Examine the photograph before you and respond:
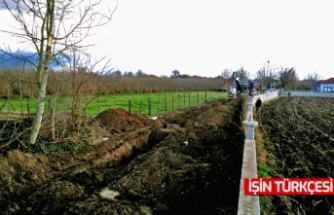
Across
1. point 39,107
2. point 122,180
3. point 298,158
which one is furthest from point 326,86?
point 122,180

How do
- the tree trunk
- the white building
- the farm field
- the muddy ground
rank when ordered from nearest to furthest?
the muddy ground, the farm field, the tree trunk, the white building

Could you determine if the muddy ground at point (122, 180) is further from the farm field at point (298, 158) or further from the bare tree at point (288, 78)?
the bare tree at point (288, 78)

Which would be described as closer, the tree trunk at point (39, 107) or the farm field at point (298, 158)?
the farm field at point (298, 158)

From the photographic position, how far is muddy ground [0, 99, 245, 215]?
20.2ft

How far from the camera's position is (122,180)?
736 cm

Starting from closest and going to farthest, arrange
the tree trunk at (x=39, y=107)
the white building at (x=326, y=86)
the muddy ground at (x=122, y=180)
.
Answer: the muddy ground at (x=122, y=180)
the tree trunk at (x=39, y=107)
the white building at (x=326, y=86)

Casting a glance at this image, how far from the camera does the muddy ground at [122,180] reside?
20.2 feet

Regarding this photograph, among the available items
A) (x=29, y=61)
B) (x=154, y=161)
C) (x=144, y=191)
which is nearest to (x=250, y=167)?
(x=144, y=191)

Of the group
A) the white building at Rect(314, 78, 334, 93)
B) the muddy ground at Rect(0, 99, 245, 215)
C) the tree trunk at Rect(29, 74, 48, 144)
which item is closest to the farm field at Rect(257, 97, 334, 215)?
the muddy ground at Rect(0, 99, 245, 215)

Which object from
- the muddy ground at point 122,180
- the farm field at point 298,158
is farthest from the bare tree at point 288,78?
the muddy ground at point 122,180

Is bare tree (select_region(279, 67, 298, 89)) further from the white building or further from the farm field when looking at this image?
the farm field

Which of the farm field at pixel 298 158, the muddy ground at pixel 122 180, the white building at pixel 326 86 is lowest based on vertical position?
the farm field at pixel 298 158

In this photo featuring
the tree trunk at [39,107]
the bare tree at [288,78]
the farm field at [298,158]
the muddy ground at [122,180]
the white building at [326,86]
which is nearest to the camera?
the muddy ground at [122,180]

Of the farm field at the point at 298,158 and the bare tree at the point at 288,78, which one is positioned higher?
the bare tree at the point at 288,78
